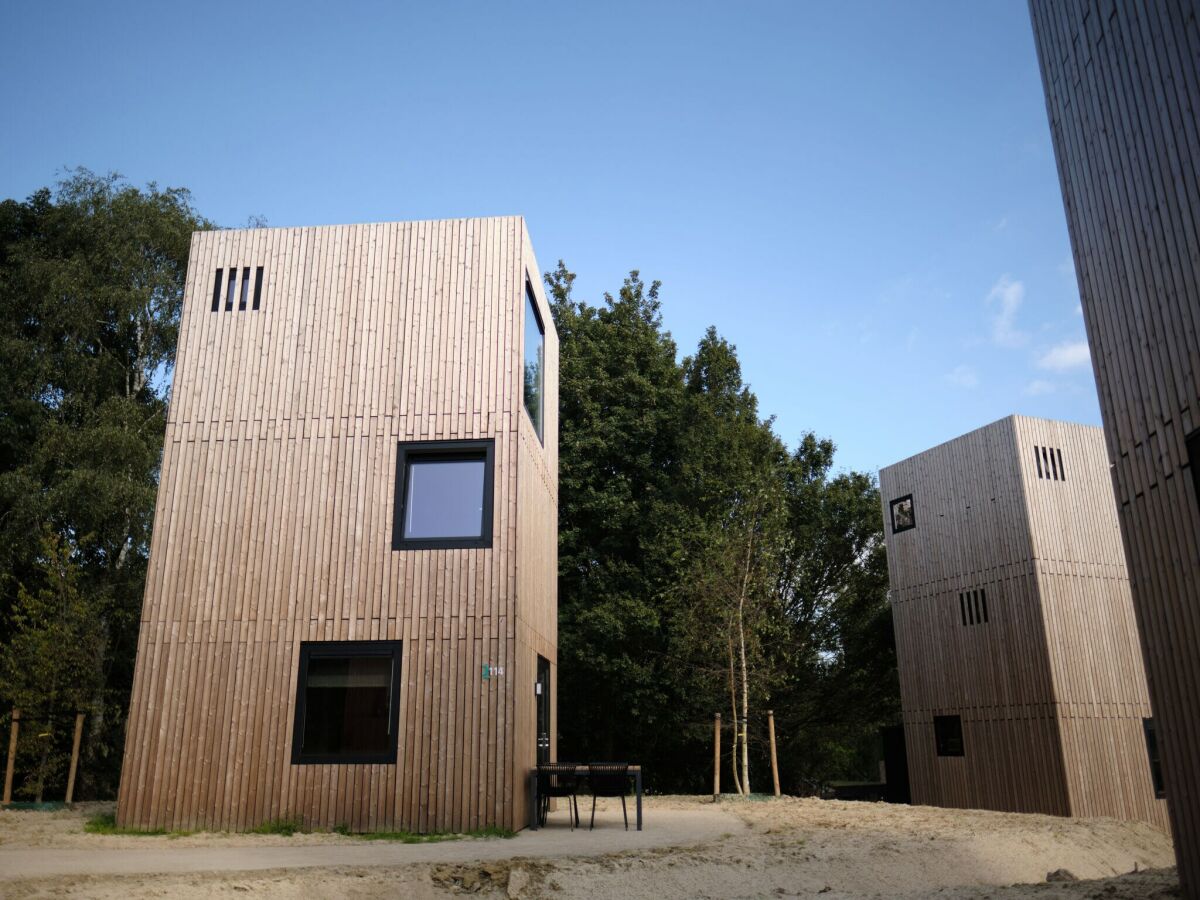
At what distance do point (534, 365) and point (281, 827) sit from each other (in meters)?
6.31

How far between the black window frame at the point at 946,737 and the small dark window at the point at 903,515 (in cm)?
398

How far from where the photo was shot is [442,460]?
34.5ft

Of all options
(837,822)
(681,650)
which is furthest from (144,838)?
(681,650)

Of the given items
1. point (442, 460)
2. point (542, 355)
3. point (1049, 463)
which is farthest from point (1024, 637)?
point (442, 460)

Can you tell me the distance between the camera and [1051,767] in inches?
627

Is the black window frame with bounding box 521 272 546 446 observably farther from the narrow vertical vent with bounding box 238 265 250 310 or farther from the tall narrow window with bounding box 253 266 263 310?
the narrow vertical vent with bounding box 238 265 250 310

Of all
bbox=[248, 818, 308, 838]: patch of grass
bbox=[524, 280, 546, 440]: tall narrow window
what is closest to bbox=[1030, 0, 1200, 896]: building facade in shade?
bbox=[524, 280, 546, 440]: tall narrow window

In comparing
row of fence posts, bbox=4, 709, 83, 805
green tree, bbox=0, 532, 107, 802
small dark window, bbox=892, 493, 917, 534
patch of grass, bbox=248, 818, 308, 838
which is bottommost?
patch of grass, bbox=248, 818, 308, 838

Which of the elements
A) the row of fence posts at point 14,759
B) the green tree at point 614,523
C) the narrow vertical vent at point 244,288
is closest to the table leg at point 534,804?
the narrow vertical vent at point 244,288

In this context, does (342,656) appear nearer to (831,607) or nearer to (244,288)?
(244,288)

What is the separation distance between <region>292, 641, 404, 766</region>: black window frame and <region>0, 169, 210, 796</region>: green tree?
786cm

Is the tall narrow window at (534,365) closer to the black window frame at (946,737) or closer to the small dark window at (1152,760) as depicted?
the black window frame at (946,737)

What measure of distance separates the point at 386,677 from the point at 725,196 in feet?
42.4

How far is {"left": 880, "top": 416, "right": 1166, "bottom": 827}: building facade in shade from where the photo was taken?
16.2 m
